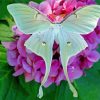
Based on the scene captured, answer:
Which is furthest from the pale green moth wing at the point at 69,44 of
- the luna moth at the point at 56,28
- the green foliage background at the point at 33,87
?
the green foliage background at the point at 33,87

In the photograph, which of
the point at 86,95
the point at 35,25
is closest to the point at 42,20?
the point at 35,25

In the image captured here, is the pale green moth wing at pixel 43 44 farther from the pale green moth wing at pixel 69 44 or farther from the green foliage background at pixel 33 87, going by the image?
the green foliage background at pixel 33 87

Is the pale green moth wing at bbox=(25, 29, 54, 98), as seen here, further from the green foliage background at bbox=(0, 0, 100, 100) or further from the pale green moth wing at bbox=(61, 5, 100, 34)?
the green foliage background at bbox=(0, 0, 100, 100)

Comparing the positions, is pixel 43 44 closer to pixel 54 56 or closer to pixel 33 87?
pixel 54 56

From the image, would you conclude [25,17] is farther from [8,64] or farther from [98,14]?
[8,64]

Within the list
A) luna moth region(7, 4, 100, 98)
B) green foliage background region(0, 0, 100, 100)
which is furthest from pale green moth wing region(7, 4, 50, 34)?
green foliage background region(0, 0, 100, 100)

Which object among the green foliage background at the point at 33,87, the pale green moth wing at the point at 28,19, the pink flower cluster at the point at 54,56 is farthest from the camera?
the green foliage background at the point at 33,87

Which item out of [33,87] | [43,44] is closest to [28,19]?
[43,44]
